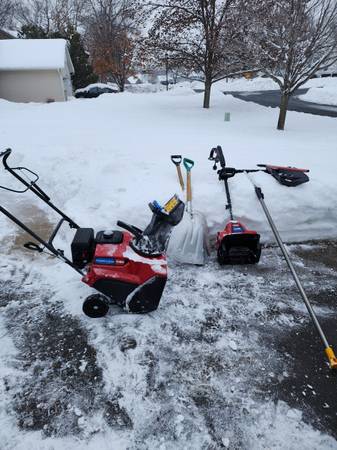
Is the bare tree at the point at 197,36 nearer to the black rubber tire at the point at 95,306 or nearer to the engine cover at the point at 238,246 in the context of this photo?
the engine cover at the point at 238,246

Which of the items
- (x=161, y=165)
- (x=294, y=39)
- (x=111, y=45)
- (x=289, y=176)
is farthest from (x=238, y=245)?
(x=111, y=45)

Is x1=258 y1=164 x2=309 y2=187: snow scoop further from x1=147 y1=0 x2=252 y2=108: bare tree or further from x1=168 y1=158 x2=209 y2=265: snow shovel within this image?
x1=147 y1=0 x2=252 y2=108: bare tree

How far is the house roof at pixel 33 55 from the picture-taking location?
67.9ft

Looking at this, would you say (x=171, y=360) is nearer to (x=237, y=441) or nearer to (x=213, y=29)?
(x=237, y=441)

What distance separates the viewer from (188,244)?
12.8 ft

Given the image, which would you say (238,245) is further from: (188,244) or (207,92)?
(207,92)

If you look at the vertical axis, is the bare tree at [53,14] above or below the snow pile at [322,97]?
above

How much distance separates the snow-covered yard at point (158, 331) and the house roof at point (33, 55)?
17992 mm

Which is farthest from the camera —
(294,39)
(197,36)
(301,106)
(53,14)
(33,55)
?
(53,14)

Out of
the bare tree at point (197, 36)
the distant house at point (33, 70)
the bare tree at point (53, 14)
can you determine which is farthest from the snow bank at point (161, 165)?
the bare tree at point (53, 14)

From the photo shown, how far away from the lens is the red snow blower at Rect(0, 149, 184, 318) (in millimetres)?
2805

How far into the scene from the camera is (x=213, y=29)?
38.3 ft

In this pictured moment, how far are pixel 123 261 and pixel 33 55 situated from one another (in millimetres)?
23381

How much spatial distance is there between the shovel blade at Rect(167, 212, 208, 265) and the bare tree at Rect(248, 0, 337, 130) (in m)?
6.73
